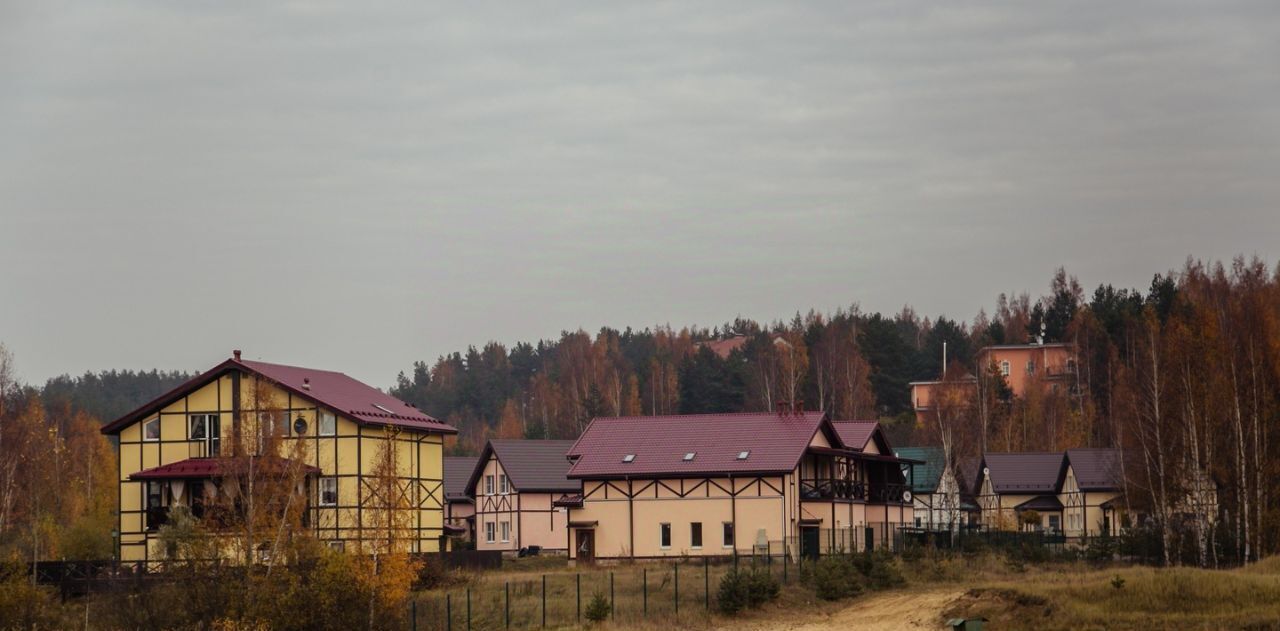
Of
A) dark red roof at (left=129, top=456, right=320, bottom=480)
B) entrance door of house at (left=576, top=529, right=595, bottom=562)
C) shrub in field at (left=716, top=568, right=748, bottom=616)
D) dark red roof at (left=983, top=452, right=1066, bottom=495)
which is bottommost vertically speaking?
shrub in field at (left=716, top=568, right=748, bottom=616)

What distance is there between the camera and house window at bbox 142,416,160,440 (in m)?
64.2

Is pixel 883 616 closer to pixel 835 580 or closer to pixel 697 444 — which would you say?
pixel 835 580

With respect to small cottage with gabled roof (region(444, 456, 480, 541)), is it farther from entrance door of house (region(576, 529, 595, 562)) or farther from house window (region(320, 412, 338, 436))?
house window (region(320, 412, 338, 436))

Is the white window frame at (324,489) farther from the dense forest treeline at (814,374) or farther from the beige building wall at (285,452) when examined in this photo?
the dense forest treeline at (814,374)

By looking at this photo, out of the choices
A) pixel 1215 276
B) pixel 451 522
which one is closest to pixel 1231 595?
pixel 1215 276

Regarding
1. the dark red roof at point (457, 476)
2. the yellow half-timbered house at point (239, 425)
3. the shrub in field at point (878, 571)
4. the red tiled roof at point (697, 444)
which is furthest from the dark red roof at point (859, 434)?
the dark red roof at point (457, 476)

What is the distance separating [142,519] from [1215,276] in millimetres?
47875

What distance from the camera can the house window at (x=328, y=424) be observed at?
205ft

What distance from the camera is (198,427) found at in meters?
63.8

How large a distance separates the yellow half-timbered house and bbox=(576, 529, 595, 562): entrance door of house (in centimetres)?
655

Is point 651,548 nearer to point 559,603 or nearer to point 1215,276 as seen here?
point 559,603

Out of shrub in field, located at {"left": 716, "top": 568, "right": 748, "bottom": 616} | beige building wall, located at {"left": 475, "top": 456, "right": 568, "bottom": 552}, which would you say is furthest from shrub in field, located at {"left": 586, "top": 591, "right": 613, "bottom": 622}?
beige building wall, located at {"left": 475, "top": 456, "right": 568, "bottom": 552}

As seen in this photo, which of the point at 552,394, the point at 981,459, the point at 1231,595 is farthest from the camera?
the point at 552,394

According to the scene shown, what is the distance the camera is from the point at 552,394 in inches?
6319
